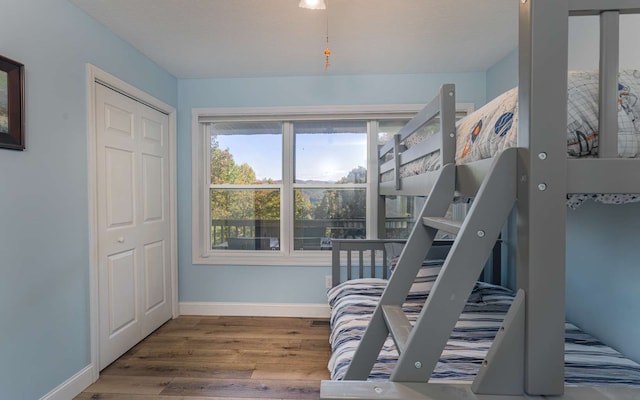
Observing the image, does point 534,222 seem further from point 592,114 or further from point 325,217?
point 325,217

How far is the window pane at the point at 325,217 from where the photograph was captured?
3393 millimetres

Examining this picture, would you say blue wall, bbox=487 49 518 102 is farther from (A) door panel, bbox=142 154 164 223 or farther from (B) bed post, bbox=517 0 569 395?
(A) door panel, bbox=142 154 164 223

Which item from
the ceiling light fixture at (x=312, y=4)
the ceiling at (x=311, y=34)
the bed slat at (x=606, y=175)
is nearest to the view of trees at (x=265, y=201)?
the ceiling at (x=311, y=34)

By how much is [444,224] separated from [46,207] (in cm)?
203

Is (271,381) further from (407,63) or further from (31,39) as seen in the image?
(407,63)

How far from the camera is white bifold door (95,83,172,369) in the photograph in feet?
7.62

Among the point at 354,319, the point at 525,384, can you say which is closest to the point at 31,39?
the point at 354,319

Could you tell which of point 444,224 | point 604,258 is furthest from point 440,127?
point 604,258

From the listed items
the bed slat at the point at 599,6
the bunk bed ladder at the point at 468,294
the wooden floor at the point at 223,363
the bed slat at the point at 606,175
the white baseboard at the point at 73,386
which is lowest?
the wooden floor at the point at 223,363

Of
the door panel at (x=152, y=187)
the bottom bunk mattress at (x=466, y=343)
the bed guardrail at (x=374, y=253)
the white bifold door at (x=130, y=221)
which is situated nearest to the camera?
the bottom bunk mattress at (x=466, y=343)

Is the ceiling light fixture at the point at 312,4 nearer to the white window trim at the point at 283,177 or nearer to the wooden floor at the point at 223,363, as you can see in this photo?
the white window trim at the point at 283,177

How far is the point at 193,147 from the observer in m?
3.31

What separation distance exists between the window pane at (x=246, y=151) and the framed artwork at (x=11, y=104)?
180cm

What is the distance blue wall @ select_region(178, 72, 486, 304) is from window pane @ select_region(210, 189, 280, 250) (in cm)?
24
